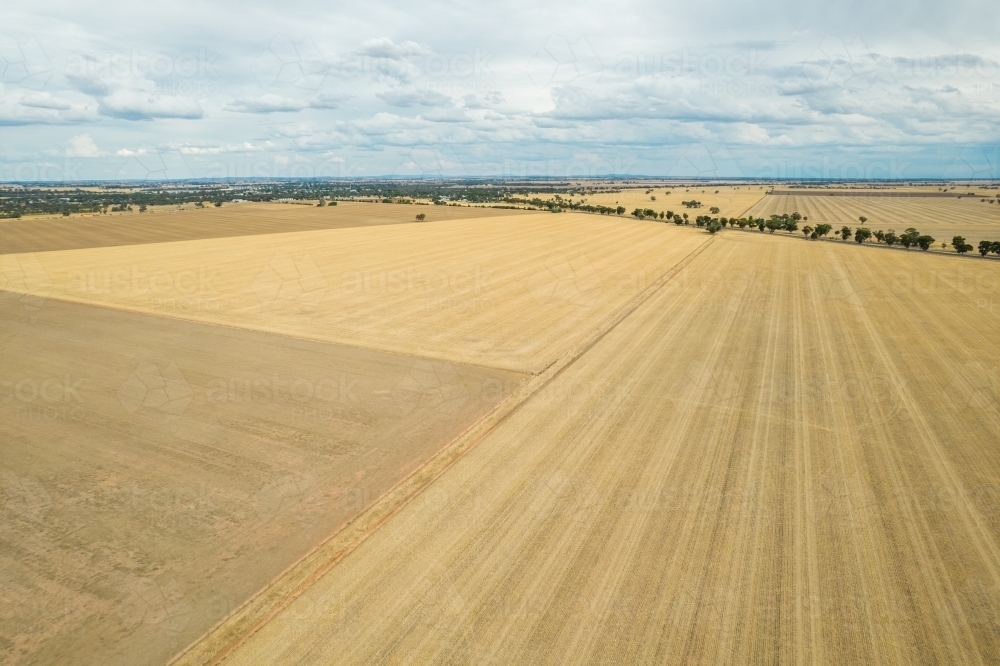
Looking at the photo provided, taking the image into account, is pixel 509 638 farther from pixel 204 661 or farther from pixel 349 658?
pixel 204 661

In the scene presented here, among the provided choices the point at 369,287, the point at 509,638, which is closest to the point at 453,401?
the point at 509,638

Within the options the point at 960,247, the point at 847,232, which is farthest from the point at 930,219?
the point at 960,247

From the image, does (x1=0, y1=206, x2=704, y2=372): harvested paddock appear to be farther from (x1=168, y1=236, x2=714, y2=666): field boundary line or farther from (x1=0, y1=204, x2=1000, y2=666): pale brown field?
(x1=168, y1=236, x2=714, y2=666): field boundary line

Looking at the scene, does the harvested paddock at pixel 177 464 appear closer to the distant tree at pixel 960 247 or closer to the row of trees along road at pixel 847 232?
the distant tree at pixel 960 247

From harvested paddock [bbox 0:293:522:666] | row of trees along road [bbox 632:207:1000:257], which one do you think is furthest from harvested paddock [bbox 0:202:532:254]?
harvested paddock [bbox 0:293:522:666]
